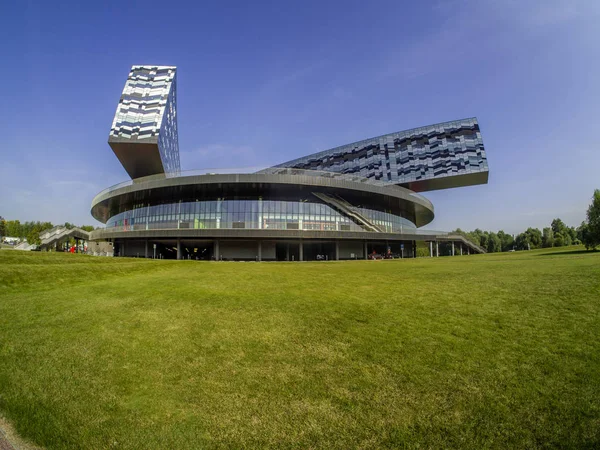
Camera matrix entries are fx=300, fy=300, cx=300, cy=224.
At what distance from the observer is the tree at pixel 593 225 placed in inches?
1231

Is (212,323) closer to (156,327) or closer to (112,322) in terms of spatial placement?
(156,327)

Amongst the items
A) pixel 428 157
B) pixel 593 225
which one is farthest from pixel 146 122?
pixel 593 225

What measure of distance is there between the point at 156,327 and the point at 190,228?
34.2 m

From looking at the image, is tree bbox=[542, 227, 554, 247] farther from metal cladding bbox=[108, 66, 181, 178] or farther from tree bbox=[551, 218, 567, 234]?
metal cladding bbox=[108, 66, 181, 178]

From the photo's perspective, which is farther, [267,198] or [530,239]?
[530,239]

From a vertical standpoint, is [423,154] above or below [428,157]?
above

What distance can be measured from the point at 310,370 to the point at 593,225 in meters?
40.0

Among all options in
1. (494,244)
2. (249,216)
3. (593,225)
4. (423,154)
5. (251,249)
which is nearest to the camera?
(593,225)

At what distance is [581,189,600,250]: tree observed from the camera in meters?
31.3

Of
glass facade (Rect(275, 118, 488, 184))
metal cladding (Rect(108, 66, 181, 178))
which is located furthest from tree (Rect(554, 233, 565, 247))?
metal cladding (Rect(108, 66, 181, 178))

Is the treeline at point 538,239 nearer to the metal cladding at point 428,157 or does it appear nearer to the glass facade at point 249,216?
the metal cladding at point 428,157

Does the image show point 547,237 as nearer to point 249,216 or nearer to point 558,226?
point 558,226

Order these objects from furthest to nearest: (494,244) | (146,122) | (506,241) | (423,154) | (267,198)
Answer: (506,241)
(494,244)
(423,154)
(146,122)
(267,198)

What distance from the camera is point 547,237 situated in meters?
99.5
